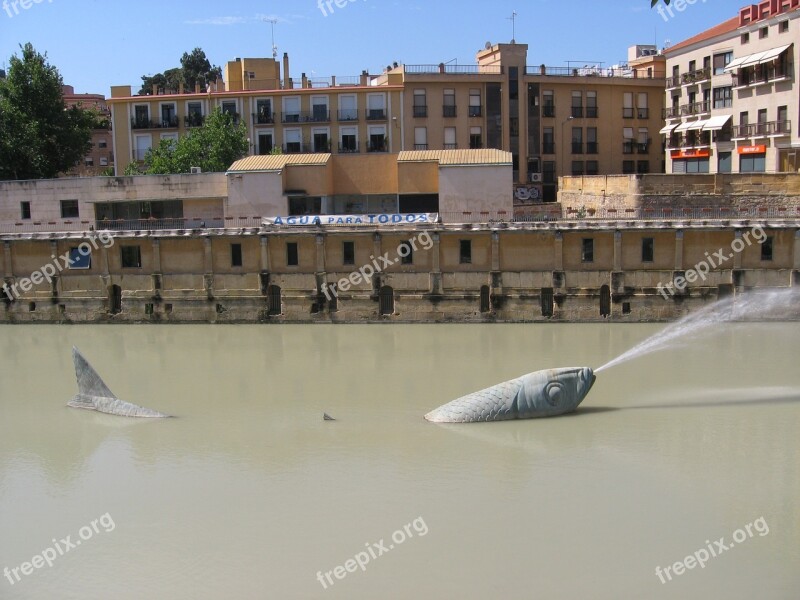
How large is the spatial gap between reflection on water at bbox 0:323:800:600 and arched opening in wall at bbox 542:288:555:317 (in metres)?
8.95

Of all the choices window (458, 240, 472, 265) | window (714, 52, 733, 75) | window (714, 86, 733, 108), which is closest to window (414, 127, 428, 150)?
window (714, 86, 733, 108)

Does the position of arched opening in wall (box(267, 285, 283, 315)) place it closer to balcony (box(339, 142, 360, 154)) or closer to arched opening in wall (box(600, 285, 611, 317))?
arched opening in wall (box(600, 285, 611, 317))

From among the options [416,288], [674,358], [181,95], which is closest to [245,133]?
[181,95]

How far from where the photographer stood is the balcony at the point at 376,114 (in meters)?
65.2

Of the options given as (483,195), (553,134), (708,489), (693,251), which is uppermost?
(553,134)

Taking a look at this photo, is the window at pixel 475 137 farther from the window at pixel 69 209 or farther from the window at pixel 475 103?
the window at pixel 69 209

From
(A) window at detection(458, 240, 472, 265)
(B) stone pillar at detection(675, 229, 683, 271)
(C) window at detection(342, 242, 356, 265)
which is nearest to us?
(B) stone pillar at detection(675, 229, 683, 271)

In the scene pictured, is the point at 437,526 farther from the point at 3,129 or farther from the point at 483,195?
the point at 3,129

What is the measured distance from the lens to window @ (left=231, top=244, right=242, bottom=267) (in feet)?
141

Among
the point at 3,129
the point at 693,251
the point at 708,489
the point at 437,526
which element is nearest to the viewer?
the point at 437,526

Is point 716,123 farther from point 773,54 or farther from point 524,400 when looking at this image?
point 524,400

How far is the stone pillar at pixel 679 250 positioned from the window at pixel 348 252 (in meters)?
14.9

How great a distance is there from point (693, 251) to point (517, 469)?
969 inches

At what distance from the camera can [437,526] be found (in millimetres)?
16453
